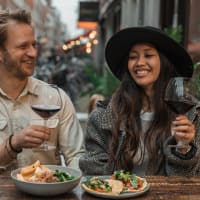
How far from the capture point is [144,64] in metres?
2.54

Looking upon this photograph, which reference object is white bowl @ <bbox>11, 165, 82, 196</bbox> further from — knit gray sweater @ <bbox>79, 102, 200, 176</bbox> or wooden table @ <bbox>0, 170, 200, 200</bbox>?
knit gray sweater @ <bbox>79, 102, 200, 176</bbox>

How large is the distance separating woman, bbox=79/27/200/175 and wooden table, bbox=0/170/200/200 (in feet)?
1.05

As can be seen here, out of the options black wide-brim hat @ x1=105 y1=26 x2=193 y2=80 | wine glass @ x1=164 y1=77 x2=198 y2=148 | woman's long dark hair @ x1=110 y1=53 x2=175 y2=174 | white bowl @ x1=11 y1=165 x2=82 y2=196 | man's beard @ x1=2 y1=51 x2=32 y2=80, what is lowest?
white bowl @ x1=11 y1=165 x2=82 y2=196

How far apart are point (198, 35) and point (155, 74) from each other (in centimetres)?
303

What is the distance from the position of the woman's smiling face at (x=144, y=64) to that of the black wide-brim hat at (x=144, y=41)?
0.05 m

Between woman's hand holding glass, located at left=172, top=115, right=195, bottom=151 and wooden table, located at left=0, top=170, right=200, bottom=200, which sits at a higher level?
woman's hand holding glass, located at left=172, top=115, right=195, bottom=151

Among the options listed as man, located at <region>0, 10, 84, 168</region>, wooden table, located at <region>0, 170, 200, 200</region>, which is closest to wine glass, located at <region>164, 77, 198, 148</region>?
wooden table, located at <region>0, 170, 200, 200</region>

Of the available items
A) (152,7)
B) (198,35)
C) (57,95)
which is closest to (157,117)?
(57,95)

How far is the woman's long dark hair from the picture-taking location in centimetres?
251

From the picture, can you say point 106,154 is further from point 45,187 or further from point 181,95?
point 45,187

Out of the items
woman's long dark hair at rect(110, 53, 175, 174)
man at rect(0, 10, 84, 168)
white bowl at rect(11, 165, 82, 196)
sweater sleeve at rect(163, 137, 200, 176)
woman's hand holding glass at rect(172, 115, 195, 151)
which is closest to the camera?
white bowl at rect(11, 165, 82, 196)

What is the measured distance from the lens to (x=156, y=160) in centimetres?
250

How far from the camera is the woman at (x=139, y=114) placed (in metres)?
2.52

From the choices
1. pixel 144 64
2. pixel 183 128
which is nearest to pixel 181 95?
pixel 183 128
